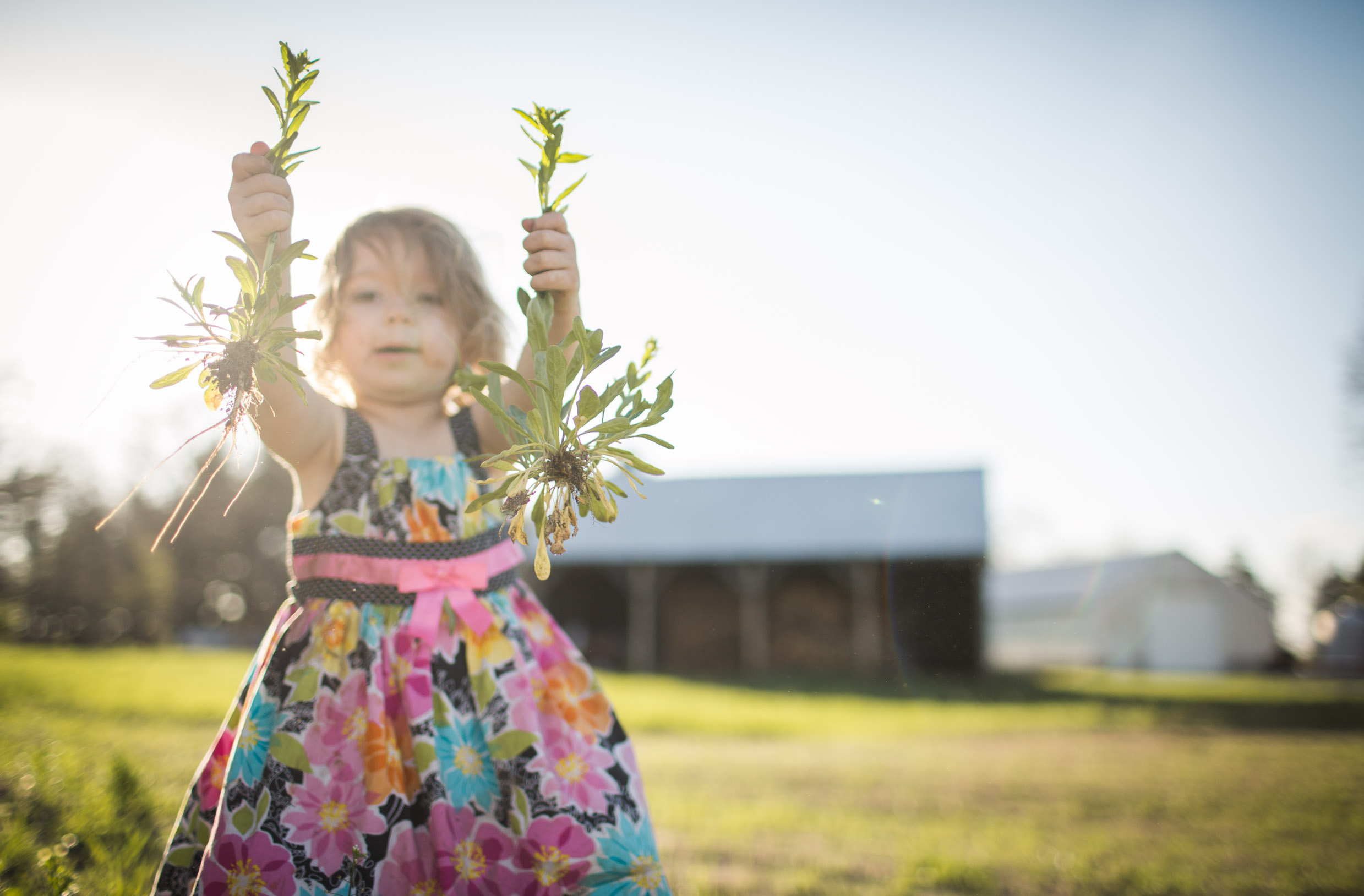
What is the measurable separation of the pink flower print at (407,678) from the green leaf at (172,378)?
74cm

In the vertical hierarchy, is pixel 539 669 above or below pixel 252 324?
below

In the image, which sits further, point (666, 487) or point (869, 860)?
point (666, 487)

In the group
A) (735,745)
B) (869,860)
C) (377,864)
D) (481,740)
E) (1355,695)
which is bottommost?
(1355,695)

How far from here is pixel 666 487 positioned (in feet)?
71.0

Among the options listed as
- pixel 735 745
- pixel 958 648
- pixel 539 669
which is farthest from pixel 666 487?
pixel 539 669

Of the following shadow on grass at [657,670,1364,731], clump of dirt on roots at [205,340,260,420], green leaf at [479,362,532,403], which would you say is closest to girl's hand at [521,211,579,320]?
green leaf at [479,362,532,403]

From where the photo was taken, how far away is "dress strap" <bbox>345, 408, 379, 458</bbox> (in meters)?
2.07

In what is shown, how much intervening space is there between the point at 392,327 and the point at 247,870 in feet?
4.16

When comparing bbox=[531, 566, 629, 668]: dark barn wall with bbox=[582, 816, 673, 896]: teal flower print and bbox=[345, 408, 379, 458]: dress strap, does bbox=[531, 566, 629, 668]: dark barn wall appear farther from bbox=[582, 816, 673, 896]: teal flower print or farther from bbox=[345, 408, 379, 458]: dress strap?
bbox=[582, 816, 673, 896]: teal flower print

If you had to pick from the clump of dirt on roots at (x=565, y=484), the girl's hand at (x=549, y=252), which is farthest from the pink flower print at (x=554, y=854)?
the girl's hand at (x=549, y=252)

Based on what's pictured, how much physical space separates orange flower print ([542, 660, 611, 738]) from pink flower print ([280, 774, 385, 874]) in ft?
1.37

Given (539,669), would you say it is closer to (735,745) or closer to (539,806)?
(539,806)

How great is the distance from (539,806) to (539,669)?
1.08ft

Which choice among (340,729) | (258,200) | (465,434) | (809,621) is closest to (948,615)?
(809,621)
